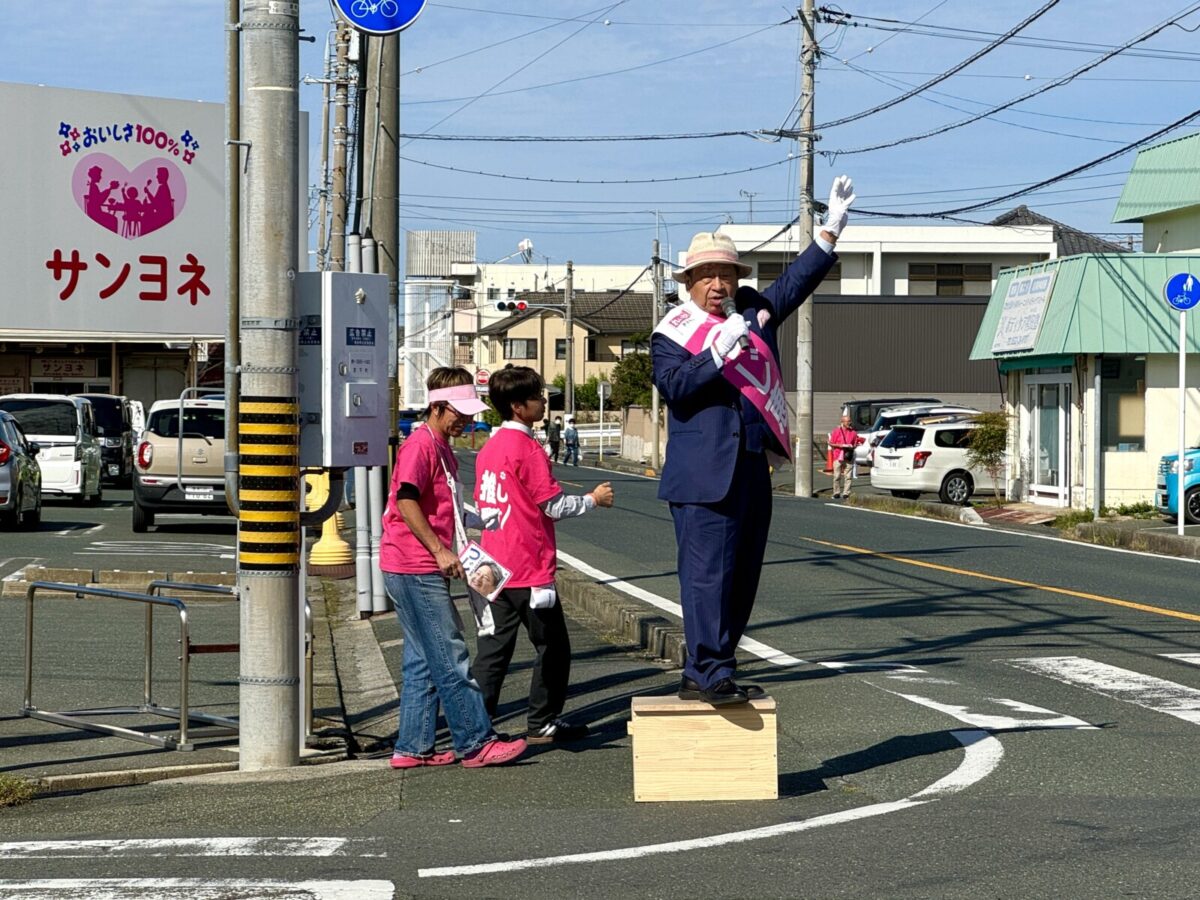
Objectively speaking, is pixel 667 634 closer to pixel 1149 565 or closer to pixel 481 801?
pixel 481 801

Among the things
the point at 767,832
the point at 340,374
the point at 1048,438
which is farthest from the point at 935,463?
the point at 767,832

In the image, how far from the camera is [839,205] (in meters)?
6.96

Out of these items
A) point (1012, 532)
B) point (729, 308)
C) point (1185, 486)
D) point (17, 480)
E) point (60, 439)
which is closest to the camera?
point (729, 308)

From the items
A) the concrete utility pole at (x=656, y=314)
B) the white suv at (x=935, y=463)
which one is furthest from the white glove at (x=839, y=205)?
the concrete utility pole at (x=656, y=314)

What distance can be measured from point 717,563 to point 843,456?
30218mm

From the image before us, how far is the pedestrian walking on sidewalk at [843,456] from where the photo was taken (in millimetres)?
36438

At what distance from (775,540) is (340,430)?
14.5 m

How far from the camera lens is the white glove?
689 centimetres

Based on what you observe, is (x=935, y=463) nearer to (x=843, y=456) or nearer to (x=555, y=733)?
(x=843, y=456)

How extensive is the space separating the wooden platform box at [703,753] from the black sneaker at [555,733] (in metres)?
1.58

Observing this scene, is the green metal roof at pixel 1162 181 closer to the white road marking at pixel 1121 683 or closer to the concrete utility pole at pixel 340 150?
the concrete utility pole at pixel 340 150

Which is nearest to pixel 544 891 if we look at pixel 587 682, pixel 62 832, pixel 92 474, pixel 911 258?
pixel 62 832

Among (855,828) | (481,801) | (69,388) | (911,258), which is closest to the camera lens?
(855,828)

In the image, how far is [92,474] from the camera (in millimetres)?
29359
